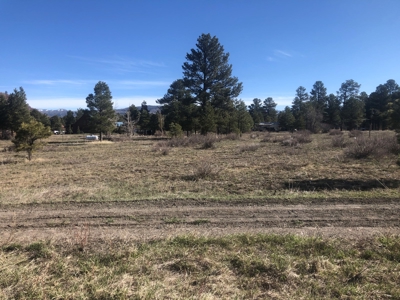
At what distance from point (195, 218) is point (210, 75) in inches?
1649

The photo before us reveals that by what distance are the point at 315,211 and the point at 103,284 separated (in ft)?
15.3

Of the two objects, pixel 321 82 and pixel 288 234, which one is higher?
pixel 321 82

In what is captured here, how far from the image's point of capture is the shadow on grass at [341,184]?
829cm

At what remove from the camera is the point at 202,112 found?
44.2m

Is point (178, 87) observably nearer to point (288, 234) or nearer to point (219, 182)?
point (219, 182)

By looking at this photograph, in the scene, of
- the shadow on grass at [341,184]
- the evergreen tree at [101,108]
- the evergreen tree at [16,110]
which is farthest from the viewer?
the evergreen tree at [16,110]

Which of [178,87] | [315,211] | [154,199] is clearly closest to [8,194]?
[154,199]

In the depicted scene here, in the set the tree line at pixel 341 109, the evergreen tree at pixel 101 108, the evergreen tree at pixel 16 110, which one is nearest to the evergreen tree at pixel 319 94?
the tree line at pixel 341 109

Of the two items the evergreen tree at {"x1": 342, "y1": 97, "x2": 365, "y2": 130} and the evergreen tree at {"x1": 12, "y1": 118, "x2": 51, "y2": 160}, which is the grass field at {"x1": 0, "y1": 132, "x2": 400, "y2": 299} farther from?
the evergreen tree at {"x1": 342, "y1": 97, "x2": 365, "y2": 130}

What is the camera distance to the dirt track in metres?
5.01

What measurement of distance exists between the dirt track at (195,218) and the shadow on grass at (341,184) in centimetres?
150

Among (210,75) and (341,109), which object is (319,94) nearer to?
(341,109)

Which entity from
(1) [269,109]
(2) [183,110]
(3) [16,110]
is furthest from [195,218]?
(1) [269,109]

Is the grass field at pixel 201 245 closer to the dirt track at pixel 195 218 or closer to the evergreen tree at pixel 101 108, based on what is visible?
the dirt track at pixel 195 218
